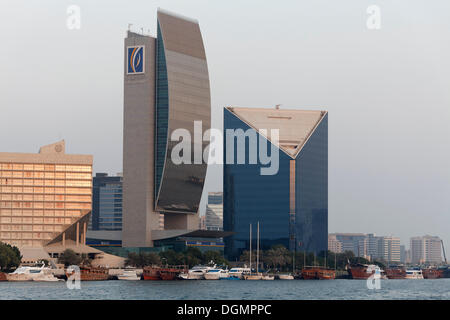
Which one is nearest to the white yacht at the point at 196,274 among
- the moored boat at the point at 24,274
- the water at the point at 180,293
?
the moored boat at the point at 24,274

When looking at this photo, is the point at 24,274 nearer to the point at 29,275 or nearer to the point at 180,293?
the point at 29,275

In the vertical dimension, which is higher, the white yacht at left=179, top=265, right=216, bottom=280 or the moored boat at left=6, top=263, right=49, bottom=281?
the moored boat at left=6, top=263, right=49, bottom=281

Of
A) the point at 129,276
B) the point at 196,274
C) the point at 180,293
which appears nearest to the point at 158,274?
the point at 129,276

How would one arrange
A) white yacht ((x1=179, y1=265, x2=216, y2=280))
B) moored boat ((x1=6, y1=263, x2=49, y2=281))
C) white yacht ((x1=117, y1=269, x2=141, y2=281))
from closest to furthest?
moored boat ((x1=6, y1=263, x2=49, y2=281)) → white yacht ((x1=117, y1=269, x2=141, y2=281)) → white yacht ((x1=179, y1=265, x2=216, y2=280))

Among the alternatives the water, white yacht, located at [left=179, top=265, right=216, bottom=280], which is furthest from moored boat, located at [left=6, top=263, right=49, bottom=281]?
white yacht, located at [left=179, top=265, right=216, bottom=280]

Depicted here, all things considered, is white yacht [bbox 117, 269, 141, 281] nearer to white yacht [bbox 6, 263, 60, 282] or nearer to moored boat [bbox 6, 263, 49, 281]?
white yacht [bbox 6, 263, 60, 282]

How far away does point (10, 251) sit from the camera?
612 feet

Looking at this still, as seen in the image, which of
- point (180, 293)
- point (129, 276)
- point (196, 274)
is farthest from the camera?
point (196, 274)

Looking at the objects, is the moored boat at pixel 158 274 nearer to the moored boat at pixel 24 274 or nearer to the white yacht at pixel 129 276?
the white yacht at pixel 129 276
